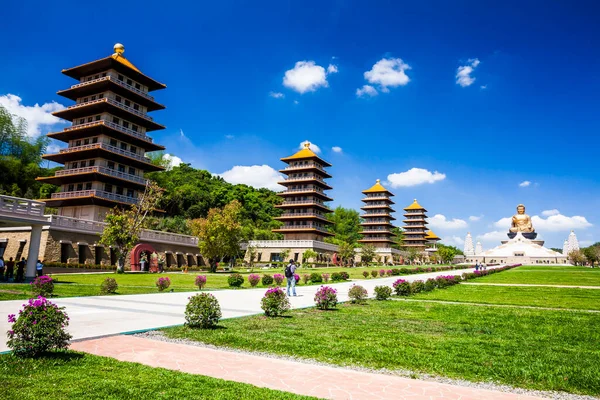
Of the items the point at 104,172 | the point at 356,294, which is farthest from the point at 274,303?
the point at 104,172

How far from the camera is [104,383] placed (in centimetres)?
582

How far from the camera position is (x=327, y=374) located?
6887 mm

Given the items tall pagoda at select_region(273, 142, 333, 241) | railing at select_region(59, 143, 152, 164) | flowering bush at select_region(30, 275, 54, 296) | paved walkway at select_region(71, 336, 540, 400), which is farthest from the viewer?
tall pagoda at select_region(273, 142, 333, 241)

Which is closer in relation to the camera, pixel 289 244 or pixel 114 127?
pixel 114 127

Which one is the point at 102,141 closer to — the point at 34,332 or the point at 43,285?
the point at 43,285

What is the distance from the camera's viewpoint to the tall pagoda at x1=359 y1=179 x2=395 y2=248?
102m

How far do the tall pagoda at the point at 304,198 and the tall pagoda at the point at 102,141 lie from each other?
27238mm

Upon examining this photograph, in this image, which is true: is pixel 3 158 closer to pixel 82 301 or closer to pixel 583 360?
pixel 82 301

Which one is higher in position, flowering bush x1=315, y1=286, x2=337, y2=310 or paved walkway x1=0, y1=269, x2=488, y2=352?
flowering bush x1=315, y1=286, x2=337, y2=310

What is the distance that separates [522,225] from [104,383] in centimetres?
11607

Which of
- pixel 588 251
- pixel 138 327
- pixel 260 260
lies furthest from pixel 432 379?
pixel 588 251

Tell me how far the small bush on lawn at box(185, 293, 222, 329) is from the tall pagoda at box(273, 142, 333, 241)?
6074 centimetres

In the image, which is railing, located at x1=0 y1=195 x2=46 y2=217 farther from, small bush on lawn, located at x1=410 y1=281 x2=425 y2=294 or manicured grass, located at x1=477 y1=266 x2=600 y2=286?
manicured grass, located at x1=477 y1=266 x2=600 y2=286

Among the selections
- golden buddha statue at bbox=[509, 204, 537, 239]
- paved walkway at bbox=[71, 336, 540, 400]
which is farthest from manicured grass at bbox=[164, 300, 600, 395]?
golden buddha statue at bbox=[509, 204, 537, 239]
